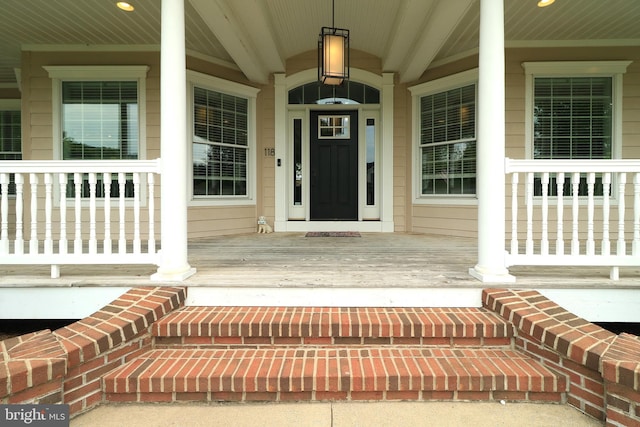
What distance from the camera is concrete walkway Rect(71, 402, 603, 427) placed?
163cm

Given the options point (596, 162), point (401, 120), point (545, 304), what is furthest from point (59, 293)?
point (401, 120)

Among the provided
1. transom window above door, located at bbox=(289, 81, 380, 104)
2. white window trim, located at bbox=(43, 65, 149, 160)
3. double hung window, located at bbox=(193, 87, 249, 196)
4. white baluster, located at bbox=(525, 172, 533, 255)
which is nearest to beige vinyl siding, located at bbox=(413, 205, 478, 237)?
transom window above door, located at bbox=(289, 81, 380, 104)

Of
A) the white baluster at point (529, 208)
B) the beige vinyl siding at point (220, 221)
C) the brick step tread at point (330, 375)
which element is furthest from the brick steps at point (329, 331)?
the beige vinyl siding at point (220, 221)

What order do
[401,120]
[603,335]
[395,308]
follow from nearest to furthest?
[603,335]
[395,308]
[401,120]

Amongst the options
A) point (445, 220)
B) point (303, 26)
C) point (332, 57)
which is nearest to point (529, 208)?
point (332, 57)

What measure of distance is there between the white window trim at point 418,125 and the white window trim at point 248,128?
2514 mm

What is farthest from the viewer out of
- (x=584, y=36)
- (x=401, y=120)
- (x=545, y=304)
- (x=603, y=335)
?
(x=401, y=120)

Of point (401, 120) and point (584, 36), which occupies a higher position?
point (584, 36)

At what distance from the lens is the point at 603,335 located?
1.84 m

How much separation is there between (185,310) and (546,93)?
5145mm

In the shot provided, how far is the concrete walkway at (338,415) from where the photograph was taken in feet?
5.34

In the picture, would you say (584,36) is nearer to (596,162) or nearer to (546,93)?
(546,93)

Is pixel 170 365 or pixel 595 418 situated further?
pixel 170 365

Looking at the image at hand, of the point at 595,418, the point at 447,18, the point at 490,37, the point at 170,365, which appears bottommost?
the point at 595,418
